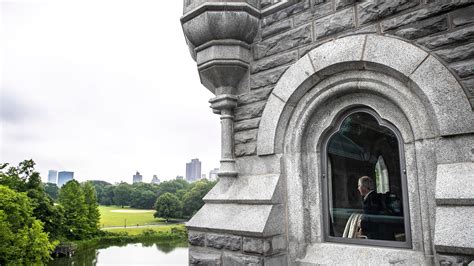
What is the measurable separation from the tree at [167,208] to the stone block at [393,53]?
7319 cm

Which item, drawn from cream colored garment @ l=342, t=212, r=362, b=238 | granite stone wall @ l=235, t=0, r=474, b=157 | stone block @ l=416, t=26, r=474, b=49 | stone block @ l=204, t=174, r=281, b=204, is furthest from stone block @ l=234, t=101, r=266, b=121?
stone block @ l=416, t=26, r=474, b=49

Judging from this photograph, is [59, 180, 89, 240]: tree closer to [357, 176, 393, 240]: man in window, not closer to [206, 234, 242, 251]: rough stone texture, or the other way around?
[206, 234, 242, 251]: rough stone texture

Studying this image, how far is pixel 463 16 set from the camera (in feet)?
8.92

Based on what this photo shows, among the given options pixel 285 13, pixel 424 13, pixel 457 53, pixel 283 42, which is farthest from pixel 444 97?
pixel 285 13

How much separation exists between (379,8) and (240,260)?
2877 mm

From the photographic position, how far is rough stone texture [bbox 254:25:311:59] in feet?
11.9

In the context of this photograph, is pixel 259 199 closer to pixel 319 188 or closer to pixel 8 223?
pixel 319 188

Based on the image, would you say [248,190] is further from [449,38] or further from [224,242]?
[449,38]

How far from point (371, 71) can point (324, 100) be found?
0.55m

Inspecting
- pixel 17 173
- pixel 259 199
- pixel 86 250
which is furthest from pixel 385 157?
pixel 86 250

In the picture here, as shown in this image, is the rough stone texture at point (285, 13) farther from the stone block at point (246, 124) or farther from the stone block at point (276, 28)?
the stone block at point (246, 124)

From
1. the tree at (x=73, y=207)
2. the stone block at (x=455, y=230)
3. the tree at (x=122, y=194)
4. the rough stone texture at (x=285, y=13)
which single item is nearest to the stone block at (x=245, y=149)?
the rough stone texture at (x=285, y=13)

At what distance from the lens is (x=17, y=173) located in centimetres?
3017

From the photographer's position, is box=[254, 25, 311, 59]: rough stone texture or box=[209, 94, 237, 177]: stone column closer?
box=[254, 25, 311, 59]: rough stone texture
